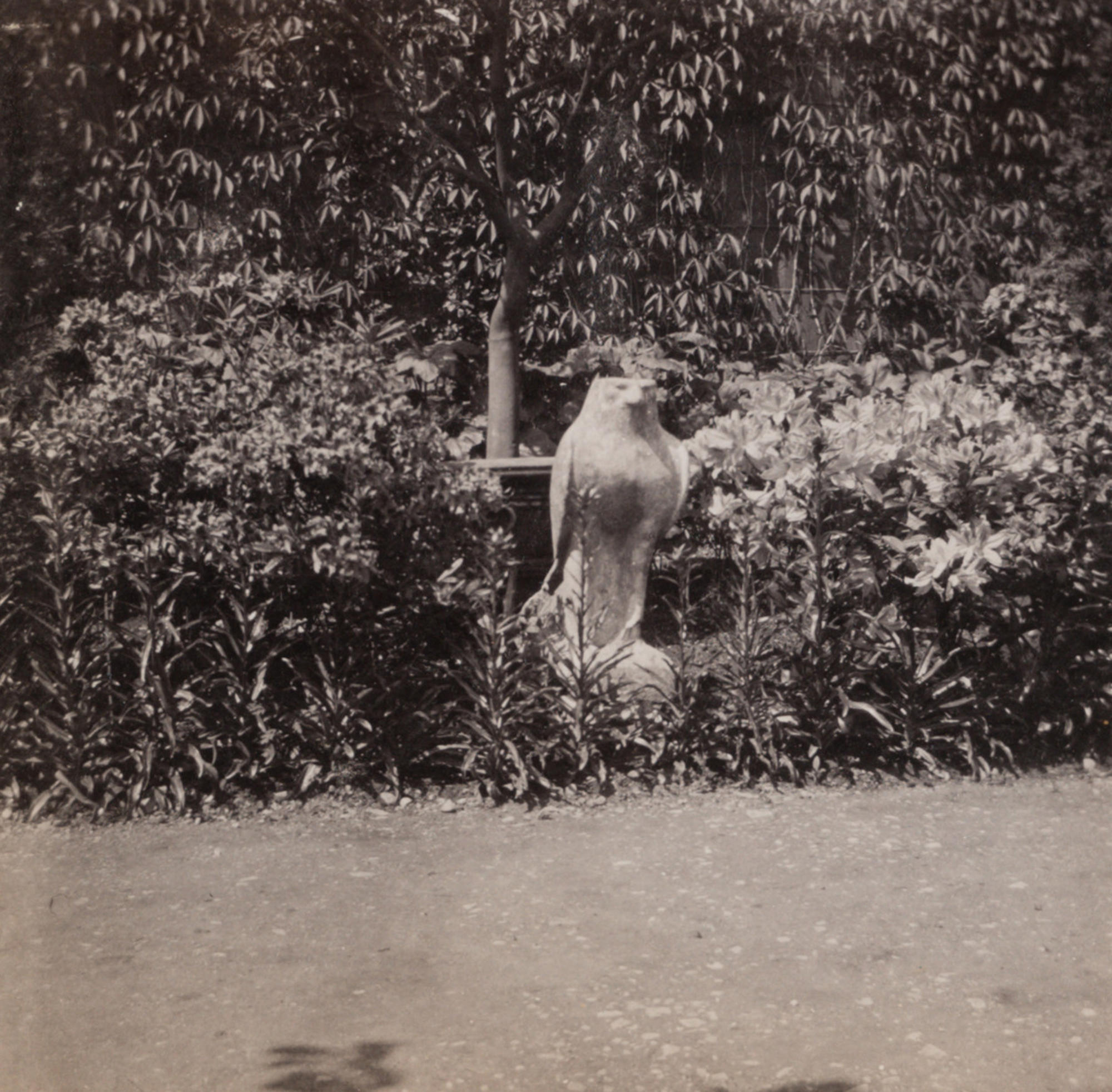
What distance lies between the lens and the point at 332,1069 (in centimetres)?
283

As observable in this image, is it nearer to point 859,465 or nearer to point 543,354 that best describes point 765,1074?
point 859,465

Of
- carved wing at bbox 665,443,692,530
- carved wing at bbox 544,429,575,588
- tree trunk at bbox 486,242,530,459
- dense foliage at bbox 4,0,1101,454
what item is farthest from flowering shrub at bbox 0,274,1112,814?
dense foliage at bbox 4,0,1101,454

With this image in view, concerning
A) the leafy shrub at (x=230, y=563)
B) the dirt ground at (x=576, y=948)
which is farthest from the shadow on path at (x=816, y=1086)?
the leafy shrub at (x=230, y=563)

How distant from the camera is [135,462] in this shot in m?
4.73

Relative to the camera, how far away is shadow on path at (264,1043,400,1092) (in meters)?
2.76

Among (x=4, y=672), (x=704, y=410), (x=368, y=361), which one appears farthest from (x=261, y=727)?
(x=704, y=410)

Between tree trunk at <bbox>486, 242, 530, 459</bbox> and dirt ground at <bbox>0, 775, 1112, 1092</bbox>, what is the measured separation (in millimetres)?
3065

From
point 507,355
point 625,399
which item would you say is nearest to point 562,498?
point 625,399

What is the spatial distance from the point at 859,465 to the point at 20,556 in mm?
3115

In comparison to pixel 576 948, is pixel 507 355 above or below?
above

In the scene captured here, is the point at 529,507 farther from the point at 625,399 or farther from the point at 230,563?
the point at 230,563

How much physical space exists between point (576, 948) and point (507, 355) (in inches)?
169

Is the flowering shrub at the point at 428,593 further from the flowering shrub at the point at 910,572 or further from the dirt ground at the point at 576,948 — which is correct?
the dirt ground at the point at 576,948

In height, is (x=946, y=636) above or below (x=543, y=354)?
below
